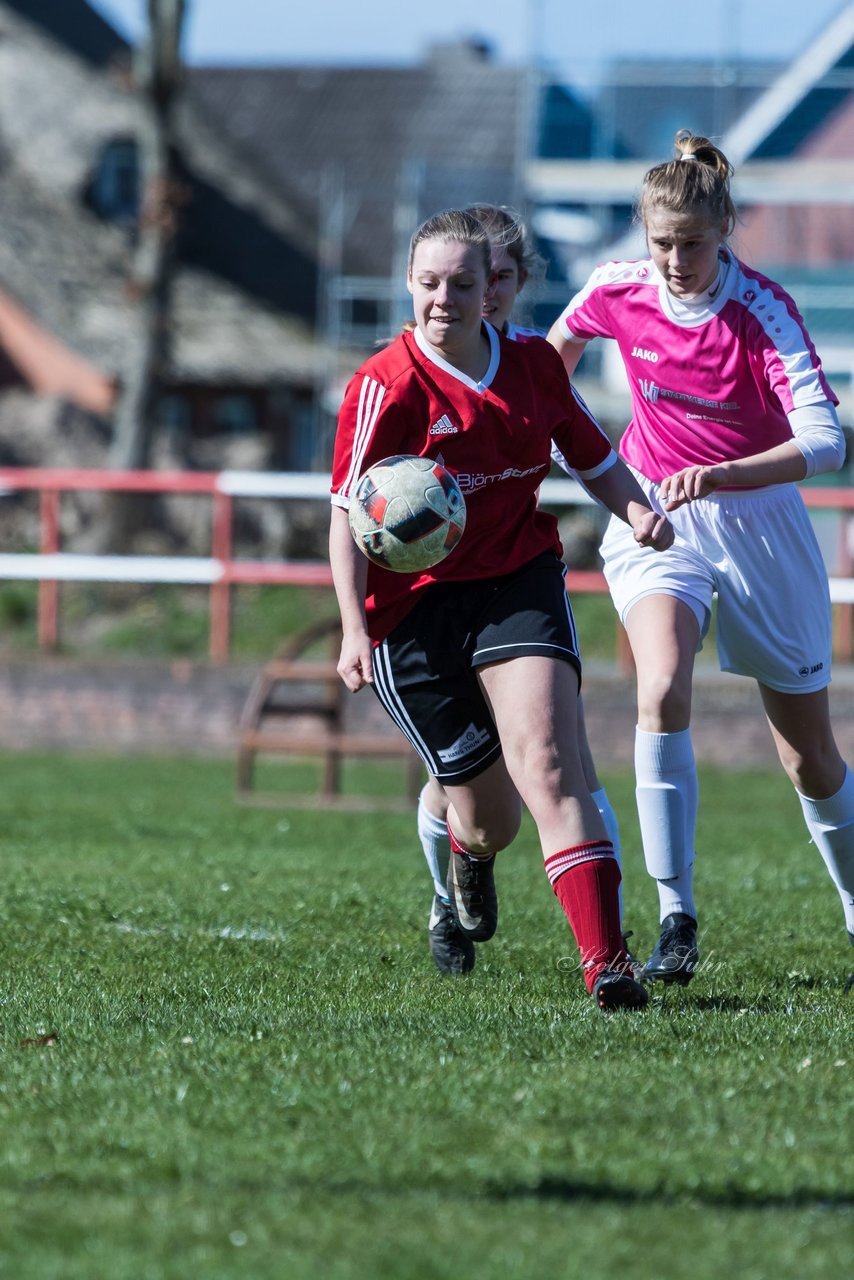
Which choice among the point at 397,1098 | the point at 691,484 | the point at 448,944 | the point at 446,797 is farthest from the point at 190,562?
the point at 397,1098

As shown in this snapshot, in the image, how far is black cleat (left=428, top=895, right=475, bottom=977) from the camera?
5.75m

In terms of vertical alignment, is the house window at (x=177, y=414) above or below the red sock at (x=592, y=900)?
above

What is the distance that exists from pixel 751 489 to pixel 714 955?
5.12 feet

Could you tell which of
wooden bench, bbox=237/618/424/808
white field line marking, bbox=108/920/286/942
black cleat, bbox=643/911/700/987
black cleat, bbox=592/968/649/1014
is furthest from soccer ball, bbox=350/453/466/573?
wooden bench, bbox=237/618/424/808

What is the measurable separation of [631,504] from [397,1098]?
2101mm

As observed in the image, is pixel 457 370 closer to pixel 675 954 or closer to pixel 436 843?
pixel 436 843

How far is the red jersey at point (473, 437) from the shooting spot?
5121 millimetres

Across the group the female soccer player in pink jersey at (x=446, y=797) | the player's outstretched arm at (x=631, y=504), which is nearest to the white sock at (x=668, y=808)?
the female soccer player in pink jersey at (x=446, y=797)

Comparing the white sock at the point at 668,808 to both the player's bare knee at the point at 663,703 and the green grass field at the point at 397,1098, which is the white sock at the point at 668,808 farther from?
the green grass field at the point at 397,1098

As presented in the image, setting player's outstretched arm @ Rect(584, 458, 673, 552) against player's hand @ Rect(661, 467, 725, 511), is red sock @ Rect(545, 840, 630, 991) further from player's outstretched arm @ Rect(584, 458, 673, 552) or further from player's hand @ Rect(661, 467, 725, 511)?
player's hand @ Rect(661, 467, 725, 511)

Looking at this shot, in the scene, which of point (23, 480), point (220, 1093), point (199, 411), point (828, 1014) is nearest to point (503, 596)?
point (828, 1014)

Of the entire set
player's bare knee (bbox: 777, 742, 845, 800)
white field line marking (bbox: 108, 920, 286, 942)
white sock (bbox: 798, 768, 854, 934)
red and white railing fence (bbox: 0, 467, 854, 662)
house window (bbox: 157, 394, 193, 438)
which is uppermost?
house window (bbox: 157, 394, 193, 438)

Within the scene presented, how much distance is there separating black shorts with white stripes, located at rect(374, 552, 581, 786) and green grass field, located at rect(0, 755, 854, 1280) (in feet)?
2.33

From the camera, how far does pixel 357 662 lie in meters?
5.02
